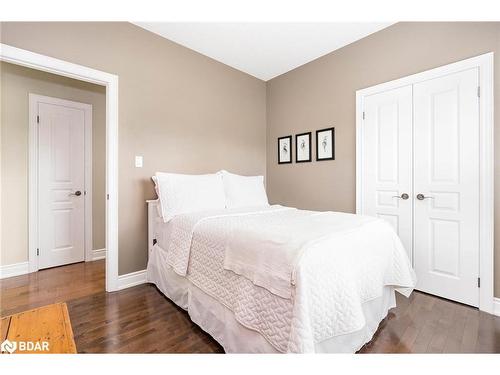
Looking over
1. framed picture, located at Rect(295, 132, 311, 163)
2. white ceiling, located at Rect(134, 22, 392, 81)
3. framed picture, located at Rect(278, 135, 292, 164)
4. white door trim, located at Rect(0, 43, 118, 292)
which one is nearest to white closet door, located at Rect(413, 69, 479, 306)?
white ceiling, located at Rect(134, 22, 392, 81)

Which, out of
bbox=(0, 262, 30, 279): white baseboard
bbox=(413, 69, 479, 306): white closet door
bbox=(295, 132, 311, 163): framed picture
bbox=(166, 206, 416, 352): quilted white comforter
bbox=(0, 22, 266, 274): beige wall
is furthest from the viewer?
bbox=(295, 132, 311, 163): framed picture

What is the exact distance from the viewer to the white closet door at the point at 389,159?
98.7 inches

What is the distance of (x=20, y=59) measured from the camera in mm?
1924

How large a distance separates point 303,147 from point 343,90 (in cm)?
84

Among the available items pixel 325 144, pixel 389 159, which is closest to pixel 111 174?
pixel 325 144

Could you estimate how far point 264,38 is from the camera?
9.21ft

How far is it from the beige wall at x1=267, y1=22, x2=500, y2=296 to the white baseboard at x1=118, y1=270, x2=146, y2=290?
2.06m

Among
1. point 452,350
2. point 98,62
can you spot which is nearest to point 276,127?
point 98,62

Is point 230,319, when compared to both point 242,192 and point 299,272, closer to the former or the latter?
point 299,272

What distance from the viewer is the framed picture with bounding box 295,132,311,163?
3351mm

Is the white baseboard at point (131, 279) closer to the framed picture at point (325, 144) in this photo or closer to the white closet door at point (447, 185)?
the framed picture at point (325, 144)

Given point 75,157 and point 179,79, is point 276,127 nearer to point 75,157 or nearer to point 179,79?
point 179,79

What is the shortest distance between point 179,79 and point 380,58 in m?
2.22

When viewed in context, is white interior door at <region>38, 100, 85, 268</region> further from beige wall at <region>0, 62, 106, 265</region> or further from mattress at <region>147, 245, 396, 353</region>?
mattress at <region>147, 245, 396, 353</region>
